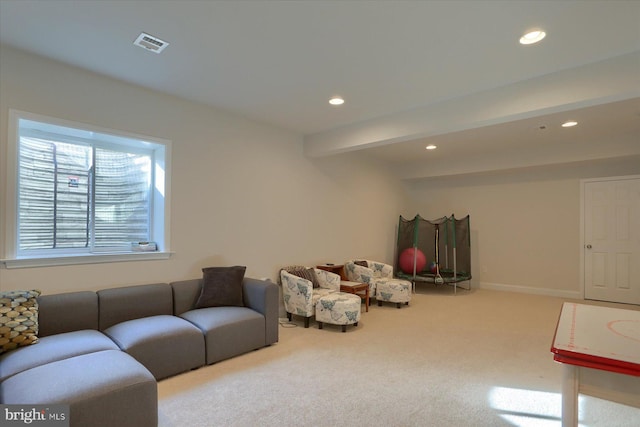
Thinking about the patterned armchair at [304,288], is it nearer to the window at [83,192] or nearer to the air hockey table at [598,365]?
the window at [83,192]

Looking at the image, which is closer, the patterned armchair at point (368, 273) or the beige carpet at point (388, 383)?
the beige carpet at point (388, 383)

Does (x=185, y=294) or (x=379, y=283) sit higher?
(x=185, y=294)

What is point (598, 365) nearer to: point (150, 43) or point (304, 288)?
point (304, 288)

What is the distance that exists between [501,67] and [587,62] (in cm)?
67

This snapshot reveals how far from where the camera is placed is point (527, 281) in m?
6.32

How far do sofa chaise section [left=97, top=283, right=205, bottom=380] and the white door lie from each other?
21.3 feet

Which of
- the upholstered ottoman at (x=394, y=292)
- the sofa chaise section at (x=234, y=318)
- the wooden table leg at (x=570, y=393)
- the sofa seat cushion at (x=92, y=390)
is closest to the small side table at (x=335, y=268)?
the upholstered ottoman at (x=394, y=292)

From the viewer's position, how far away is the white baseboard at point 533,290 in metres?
5.82

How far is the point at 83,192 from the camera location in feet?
10.5

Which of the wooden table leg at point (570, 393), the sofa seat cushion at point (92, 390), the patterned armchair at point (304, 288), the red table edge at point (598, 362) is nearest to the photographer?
the red table edge at point (598, 362)

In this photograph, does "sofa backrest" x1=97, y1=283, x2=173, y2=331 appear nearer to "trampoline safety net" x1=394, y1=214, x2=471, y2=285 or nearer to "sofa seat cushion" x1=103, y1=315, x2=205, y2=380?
"sofa seat cushion" x1=103, y1=315, x2=205, y2=380

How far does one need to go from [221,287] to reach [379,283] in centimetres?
Result: 273

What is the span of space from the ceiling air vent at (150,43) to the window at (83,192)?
1.05 meters

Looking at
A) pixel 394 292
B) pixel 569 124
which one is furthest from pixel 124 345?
pixel 569 124
